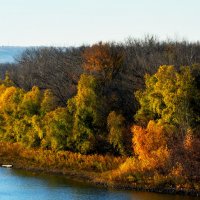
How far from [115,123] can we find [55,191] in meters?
12.6

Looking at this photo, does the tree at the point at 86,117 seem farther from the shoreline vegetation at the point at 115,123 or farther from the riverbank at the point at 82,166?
the riverbank at the point at 82,166

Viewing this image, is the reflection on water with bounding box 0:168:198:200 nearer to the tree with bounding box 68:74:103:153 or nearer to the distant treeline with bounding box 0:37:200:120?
the tree with bounding box 68:74:103:153

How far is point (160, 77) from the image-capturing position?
5819 centimetres

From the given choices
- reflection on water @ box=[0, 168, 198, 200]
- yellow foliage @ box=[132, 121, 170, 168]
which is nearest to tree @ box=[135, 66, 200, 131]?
yellow foliage @ box=[132, 121, 170, 168]

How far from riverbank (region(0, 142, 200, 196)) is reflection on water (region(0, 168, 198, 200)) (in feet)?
5.00

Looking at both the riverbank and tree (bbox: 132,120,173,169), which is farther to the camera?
tree (bbox: 132,120,173,169)

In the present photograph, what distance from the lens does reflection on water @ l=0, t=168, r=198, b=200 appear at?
47.6m

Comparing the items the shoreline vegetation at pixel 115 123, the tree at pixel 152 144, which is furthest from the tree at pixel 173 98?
the tree at pixel 152 144

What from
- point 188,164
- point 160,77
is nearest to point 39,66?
point 160,77

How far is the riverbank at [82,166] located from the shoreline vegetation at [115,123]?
86 mm

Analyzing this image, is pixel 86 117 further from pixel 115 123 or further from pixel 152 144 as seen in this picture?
pixel 152 144

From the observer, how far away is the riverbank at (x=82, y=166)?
50991 millimetres

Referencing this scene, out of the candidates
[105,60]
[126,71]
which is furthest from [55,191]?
[105,60]

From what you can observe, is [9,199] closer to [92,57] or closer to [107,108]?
[107,108]
